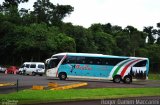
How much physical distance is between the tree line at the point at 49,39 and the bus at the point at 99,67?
76.4ft

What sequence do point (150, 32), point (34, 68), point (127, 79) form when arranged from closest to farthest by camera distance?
point (127, 79), point (34, 68), point (150, 32)

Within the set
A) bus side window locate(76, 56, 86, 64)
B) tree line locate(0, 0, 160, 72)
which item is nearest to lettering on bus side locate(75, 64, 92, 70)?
bus side window locate(76, 56, 86, 64)

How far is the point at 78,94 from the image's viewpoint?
79.2 ft

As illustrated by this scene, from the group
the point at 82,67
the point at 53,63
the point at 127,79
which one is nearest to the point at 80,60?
the point at 82,67

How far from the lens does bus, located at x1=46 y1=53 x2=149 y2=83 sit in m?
44.3

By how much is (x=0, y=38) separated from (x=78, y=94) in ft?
218

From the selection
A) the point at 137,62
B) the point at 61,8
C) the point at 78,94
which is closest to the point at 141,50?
the point at 61,8

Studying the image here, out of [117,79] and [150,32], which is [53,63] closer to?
[117,79]

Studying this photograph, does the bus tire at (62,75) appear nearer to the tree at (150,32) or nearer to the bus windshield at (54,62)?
the bus windshield at (54,62)

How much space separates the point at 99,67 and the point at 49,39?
39.7 metres

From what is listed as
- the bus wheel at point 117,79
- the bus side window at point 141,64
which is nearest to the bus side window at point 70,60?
the bus wheel at point 117,79

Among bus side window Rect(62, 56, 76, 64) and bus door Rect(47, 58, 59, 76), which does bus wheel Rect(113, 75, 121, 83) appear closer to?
bus side window Rect(62, 56, 76, 64)

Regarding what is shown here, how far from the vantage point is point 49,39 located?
83188mm

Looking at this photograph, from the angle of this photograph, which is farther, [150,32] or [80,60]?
[150,32]
